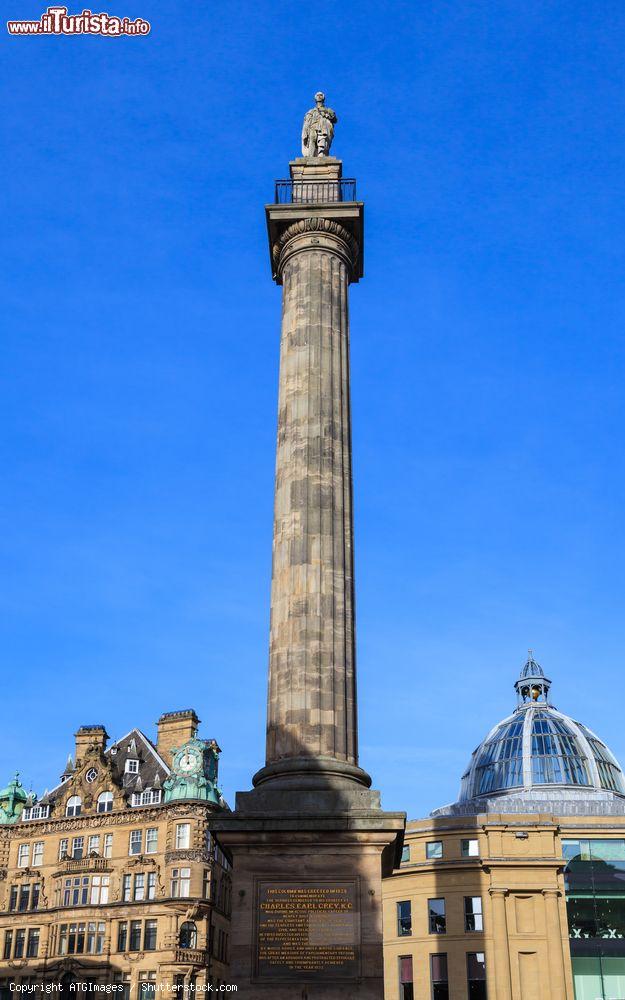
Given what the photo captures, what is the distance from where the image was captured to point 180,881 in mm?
63781

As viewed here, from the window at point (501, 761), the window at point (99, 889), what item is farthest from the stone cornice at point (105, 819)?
the window at point (501, 761)

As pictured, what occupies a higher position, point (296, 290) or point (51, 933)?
point (296, 290)

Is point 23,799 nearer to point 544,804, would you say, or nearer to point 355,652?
Result: point 544,804

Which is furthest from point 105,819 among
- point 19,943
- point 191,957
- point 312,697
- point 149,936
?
point 312,697

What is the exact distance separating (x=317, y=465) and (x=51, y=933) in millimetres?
49833

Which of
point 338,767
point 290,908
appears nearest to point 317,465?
point 338,767

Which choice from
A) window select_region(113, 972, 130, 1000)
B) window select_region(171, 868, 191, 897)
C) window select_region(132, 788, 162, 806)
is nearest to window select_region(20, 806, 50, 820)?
window select_region(132, 788, 162, 806)

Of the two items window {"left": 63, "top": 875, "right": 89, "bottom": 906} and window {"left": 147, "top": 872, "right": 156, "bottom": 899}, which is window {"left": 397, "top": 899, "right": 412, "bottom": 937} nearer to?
window {"left": 147, "top": 872, "right": 156, "bottom": 899}

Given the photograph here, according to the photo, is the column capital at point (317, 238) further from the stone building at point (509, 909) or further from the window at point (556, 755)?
the window at point (556, 755)

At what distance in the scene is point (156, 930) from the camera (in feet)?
207

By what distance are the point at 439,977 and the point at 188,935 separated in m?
14.9

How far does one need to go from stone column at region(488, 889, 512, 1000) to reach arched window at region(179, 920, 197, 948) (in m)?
17.7

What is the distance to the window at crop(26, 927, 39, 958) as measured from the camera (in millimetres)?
66500

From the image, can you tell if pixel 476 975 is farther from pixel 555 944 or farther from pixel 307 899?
pixel 307 899
